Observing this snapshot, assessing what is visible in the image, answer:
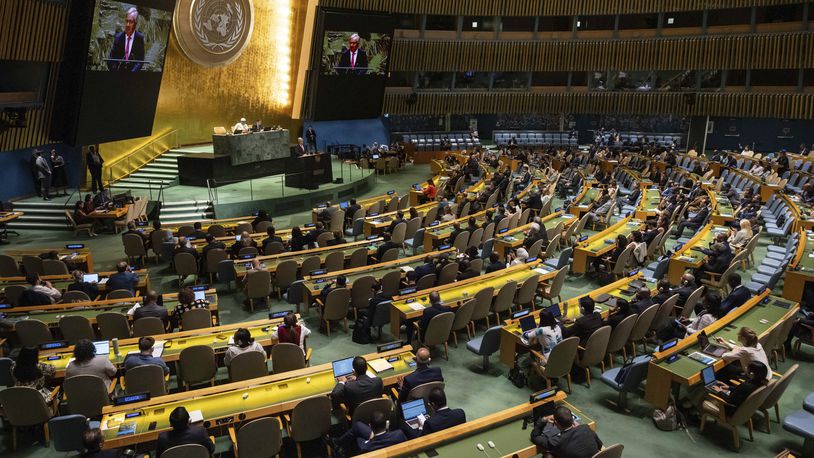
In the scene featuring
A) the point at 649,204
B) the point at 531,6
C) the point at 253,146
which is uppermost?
the point at 531,6

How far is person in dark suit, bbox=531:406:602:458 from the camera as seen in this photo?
5.07 meters

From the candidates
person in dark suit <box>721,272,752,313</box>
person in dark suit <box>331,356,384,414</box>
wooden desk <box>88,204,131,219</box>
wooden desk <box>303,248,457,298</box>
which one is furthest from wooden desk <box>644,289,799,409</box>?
wooden desk <box>88,204,131,219</box>

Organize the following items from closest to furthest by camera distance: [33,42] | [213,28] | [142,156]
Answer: [33,42]
[142,156]
[213,28]

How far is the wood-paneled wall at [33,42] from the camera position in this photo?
15055 millimetres

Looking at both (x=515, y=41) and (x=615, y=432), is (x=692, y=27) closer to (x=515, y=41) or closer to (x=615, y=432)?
(x=515, y=41)

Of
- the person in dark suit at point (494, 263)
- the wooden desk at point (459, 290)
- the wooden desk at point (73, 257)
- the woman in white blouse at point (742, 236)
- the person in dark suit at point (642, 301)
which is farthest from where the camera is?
the woman in white blouse at point (742, 236)

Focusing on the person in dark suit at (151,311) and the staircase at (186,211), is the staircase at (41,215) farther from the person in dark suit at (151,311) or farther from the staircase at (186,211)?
the person in dark suit at (151,311)

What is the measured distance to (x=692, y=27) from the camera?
3044 cm

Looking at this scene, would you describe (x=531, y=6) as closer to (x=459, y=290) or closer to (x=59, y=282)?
(x=459, y=290)

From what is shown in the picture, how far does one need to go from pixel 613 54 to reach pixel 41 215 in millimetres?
28201

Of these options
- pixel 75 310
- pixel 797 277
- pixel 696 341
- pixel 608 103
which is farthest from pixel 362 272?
pixel 608 103

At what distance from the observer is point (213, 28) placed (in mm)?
23438

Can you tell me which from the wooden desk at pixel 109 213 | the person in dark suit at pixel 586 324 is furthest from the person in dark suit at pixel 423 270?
the wooden desk at pixel 109 213

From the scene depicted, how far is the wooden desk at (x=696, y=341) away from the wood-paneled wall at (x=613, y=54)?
24.3 metres
